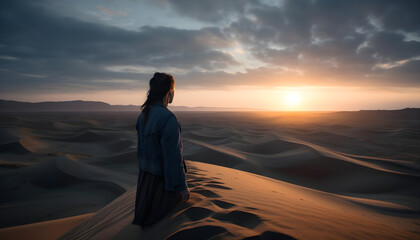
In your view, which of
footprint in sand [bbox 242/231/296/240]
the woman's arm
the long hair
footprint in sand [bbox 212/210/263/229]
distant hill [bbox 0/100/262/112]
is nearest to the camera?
footprint in sand [bbox 242/231/296/240]

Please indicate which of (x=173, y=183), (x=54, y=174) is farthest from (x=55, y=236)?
(x=54, y=174)

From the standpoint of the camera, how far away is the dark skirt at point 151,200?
197cm

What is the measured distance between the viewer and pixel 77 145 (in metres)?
13.6

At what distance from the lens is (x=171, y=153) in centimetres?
185

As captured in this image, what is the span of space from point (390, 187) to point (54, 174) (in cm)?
967

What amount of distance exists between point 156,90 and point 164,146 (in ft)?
1.73

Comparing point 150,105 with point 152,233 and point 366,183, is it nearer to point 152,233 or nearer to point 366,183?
point 152,233

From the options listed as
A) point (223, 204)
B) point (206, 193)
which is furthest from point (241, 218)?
point (206, 193)

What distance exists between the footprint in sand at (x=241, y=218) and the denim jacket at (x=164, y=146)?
0.42 metres

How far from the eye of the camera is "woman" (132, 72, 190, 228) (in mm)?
1851

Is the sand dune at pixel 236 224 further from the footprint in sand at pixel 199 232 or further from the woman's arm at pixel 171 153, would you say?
the woman's arm at pixel 171 153

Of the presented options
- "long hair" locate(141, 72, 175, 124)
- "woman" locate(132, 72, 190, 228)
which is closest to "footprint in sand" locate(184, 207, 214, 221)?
"woman" locate(132, 72, 190, 228)

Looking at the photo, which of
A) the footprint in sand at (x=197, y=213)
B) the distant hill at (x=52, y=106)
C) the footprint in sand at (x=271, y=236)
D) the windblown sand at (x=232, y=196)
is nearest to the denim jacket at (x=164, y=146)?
the footprint in sand at (x=197, y=213)

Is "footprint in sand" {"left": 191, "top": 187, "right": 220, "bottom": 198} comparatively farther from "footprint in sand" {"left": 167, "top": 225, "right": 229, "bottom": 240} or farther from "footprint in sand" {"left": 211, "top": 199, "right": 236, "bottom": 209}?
"footprint in sand" {"left": 167, "top": 225, "right": 229, "bottom": 240}
